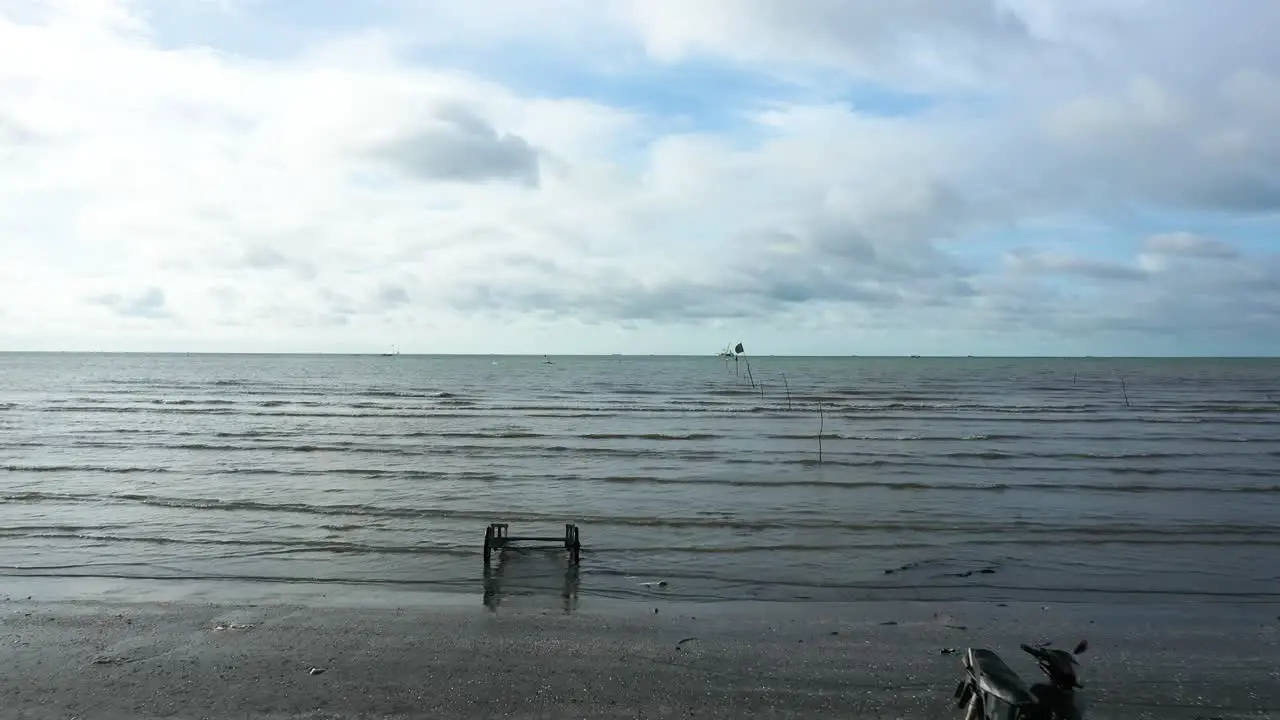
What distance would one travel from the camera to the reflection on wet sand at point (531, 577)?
34.2ft

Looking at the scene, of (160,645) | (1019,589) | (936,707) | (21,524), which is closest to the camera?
(936,707)

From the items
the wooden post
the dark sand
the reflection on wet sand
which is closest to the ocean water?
the reflection on wet sand

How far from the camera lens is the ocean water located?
38.2 ft

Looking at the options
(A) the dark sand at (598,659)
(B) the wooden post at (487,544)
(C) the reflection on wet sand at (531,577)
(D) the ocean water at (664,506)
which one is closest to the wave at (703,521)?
(D) the ocean water at (664,506)

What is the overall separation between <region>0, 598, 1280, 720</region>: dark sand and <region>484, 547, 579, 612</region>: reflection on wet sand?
63cm

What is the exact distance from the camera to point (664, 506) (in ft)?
57.7

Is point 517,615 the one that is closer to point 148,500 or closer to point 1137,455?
point 148,500

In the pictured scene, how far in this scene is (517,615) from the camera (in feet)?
31.2

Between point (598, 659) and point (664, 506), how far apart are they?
968 cm

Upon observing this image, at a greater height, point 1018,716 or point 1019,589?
point 1018,716

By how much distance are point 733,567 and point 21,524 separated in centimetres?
1400

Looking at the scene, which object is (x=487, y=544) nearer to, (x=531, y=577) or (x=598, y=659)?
(x=531, y=577)

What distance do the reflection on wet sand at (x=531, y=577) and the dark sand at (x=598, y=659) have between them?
2.05ft

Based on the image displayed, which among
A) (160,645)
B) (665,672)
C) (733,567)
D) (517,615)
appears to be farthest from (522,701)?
(733,567)
